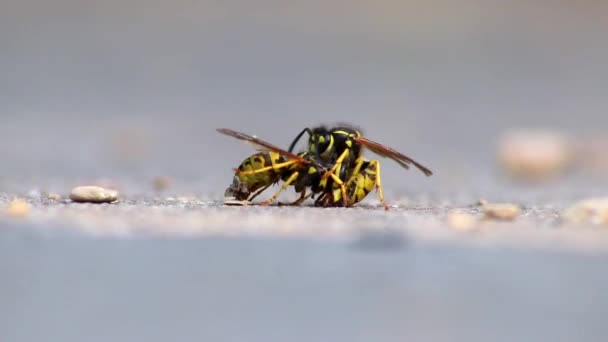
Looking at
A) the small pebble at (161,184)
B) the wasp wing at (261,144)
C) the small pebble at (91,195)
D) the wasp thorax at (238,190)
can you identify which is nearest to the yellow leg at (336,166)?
the wasp wing at (261,144)

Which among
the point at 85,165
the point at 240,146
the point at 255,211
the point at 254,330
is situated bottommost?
the point at 254,330

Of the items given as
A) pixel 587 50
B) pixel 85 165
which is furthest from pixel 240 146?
pixel 587 50

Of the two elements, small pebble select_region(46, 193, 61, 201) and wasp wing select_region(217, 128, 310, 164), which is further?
small pebble select_region(46, 193, 61, 201)

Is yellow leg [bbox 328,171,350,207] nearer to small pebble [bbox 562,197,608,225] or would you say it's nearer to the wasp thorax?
the wasp thorax

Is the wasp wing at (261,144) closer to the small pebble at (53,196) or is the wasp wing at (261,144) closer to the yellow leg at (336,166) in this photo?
the yellow leg at (336,166)

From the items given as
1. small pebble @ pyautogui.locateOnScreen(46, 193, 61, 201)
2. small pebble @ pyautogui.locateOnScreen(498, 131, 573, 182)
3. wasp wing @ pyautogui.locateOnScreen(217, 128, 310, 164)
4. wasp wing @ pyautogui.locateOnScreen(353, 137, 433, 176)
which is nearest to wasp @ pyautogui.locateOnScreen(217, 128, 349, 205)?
wasp wing @ pyautogui.locateOnScreen(217, 128, 310, 164)

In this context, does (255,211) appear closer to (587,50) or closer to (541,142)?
(541,142)

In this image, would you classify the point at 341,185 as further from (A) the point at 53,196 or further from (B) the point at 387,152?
(A) the point at 53,196
